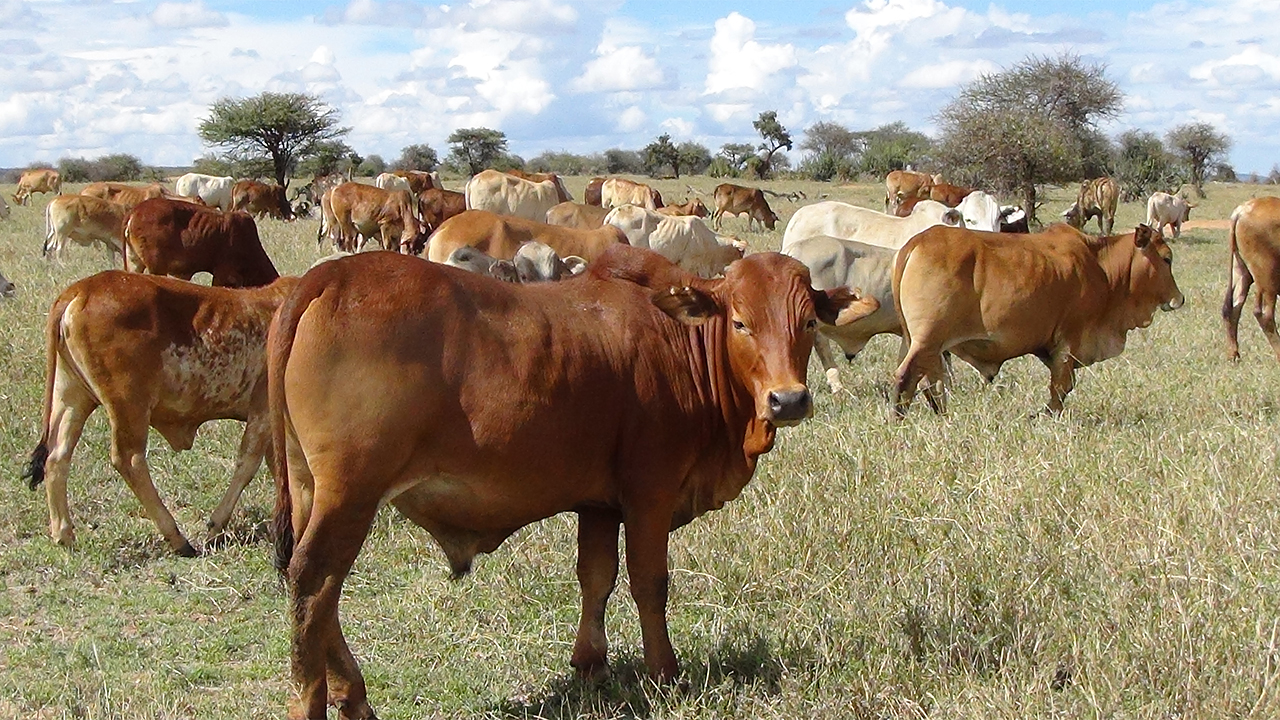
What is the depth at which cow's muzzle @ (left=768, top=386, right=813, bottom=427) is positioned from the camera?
166 inches

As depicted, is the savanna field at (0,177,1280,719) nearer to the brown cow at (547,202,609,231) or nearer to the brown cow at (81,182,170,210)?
the brown cow at (547,202,609,231)

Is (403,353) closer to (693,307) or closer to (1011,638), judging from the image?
(693,307)

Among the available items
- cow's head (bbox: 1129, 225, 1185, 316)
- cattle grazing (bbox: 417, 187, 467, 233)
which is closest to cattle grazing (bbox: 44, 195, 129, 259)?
cattle grazing (bbox: 417, 187, 467, 233)

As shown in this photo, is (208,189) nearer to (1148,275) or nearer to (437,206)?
(437,206)

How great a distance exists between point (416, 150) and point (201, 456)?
7236 centimetres

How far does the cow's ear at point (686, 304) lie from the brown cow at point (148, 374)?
3509 mm

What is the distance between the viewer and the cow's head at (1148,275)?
10.3 metres

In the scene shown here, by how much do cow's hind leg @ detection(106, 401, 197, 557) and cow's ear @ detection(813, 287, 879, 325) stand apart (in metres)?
3.95

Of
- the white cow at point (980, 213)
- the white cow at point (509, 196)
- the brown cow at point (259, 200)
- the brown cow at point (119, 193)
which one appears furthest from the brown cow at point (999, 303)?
the brown cow at point (259, 200)

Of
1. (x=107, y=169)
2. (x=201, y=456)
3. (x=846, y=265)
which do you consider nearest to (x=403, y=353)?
(x=201, y=456)

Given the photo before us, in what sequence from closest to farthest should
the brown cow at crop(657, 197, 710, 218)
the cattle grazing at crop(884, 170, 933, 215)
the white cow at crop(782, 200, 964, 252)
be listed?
the white cow at crop(782, 200, 964, 252), the brown cow at crop(657, 197, 710, 218), the cattle grazing at crop(884, 170, 933, 215)

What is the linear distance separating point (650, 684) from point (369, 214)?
60.1ft

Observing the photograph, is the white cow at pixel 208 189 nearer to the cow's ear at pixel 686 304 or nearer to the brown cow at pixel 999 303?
the brown cow at pixel 999 303

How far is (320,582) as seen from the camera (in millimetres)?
4141
